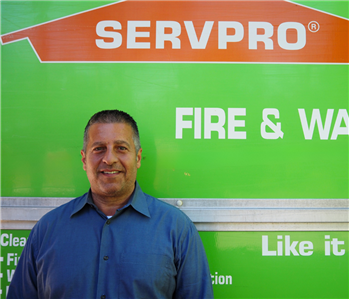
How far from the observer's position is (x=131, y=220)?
5.07 feet

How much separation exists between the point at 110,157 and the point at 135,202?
258 mm

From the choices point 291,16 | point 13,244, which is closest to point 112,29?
point 291,16

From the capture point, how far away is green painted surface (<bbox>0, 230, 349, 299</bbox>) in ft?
5.49

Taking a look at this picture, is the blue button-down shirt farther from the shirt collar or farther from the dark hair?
the dark hair

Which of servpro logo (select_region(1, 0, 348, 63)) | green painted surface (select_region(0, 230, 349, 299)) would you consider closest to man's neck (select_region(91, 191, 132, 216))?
green painted surface (select_region(0, 230, 349, 299))

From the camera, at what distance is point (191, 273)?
4.87 ft

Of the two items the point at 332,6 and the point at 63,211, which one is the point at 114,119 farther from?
the point at 332,6

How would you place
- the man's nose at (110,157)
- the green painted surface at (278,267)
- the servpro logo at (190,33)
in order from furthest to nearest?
the servpro logo at (190,33) < the green painted surface at (278,267) < the man's nose at (110,157)

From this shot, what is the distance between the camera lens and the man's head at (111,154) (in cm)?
157

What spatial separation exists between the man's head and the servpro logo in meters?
0.41

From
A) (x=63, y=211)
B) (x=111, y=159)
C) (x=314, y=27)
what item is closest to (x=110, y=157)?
(x=111, y=159)

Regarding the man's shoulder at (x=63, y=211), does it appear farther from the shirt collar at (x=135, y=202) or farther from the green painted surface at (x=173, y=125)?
the green painted surface at (x=173, y=125)

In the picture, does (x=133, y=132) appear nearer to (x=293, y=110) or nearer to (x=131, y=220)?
(x=131, y=220)

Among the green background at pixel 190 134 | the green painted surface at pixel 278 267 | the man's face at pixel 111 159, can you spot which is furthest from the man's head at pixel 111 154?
the green painted surface at pixel 278 267
